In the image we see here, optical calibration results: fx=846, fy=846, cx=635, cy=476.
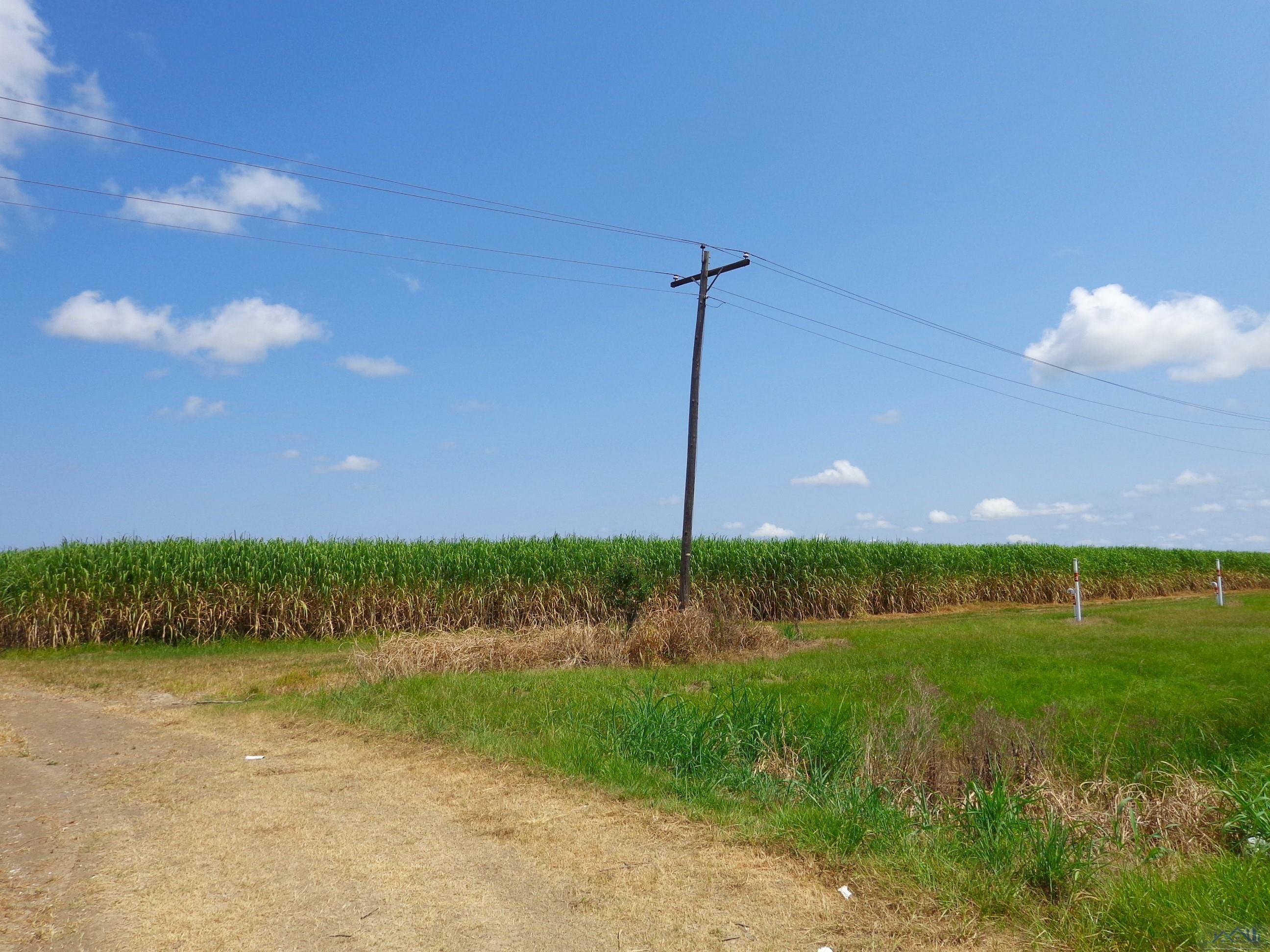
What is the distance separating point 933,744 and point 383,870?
17.2 feet

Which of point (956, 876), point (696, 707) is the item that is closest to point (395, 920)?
point (956, 876)

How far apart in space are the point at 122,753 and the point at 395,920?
19.8 feet

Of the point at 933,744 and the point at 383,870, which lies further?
the point at 933,744

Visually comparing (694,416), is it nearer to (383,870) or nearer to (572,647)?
Answer: (572,647)

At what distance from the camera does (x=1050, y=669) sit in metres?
13.0

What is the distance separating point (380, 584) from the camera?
21938 millimetres

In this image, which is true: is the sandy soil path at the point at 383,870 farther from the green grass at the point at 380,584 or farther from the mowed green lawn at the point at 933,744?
the green grass at the point at 380,584

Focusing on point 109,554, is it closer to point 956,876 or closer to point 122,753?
point 122,753

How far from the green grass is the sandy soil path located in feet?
33.4

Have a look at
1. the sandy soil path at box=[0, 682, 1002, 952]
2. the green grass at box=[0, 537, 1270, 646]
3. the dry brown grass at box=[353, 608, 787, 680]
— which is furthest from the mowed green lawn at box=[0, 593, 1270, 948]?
the green grass at box=[0, 537, 1270, 646]

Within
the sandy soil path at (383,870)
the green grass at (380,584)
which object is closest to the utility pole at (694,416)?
the green grass at (380,584)

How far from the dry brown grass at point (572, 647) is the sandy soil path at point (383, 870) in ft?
16.6

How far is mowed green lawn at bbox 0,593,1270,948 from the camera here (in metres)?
4.50

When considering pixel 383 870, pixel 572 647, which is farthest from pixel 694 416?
pixel 383 870
